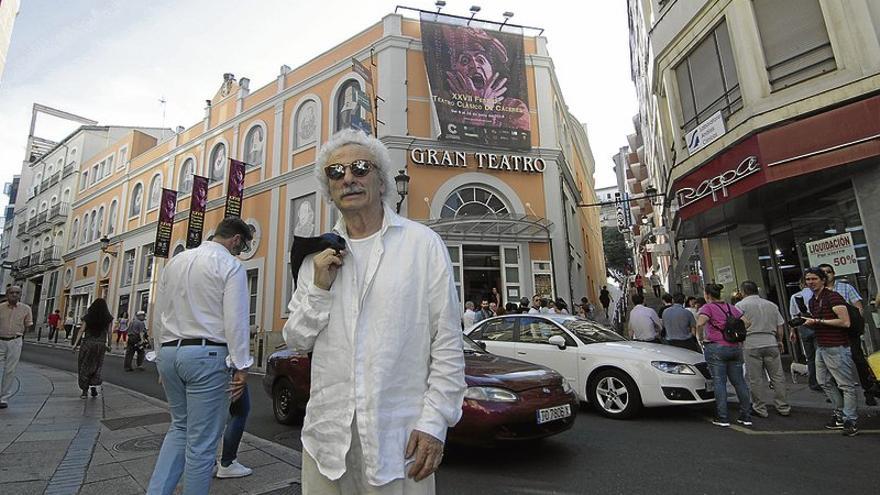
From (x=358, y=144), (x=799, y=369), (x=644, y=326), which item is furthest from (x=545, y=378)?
(x=799, y=369)

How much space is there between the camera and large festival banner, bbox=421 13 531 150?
16156 mm

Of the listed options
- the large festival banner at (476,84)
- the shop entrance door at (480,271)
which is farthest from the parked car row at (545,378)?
the large festival banner at (476,84)

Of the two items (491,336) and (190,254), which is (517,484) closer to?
(190,254)

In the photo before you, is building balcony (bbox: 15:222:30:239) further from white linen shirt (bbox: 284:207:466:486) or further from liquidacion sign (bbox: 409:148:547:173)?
white linen shirt (bbox: 284:207:466:486)

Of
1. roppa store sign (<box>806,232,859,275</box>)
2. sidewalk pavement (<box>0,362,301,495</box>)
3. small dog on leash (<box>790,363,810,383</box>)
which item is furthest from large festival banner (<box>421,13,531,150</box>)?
sidewalk pavement (<box>0,362,301,495</box>)

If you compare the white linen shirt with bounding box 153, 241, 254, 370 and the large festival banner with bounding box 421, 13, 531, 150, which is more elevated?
the large festival banner with bounding box 421, 13, 531, 150

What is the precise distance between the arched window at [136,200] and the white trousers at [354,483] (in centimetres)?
3237

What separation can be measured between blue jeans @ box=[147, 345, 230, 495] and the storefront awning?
11816 mm

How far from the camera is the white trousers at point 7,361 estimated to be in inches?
267

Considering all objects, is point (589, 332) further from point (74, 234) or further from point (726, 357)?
point (74, 234)

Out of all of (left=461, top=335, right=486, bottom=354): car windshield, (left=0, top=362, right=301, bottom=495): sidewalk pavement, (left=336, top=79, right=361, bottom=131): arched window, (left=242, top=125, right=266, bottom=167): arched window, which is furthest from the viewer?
(left=242, top=125, right=266, bottom=167): arched window

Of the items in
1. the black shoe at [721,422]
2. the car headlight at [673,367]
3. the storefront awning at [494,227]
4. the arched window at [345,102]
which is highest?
the arched window at [345,102]

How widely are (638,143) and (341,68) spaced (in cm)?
3011

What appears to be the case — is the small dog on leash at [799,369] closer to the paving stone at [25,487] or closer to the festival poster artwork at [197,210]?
the paving stone at [25,487]
